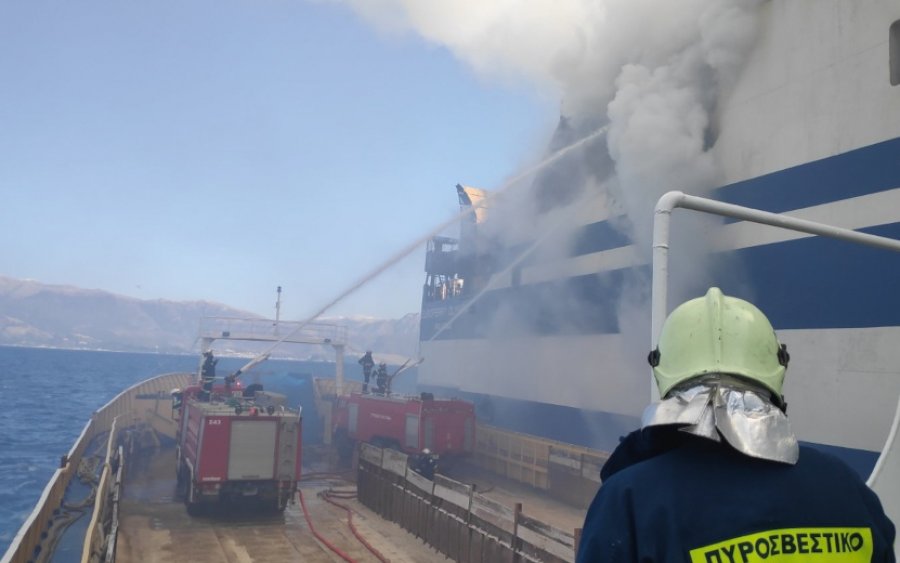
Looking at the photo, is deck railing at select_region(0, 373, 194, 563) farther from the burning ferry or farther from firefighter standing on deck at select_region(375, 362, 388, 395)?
the burning ferry

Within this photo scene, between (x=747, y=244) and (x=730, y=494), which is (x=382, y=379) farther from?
(x=730, y=494)

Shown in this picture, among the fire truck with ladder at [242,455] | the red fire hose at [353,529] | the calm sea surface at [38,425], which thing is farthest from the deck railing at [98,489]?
the red fire hose at [353,529]

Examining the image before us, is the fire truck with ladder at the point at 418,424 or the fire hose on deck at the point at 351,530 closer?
the fire hose on deck at the point at 351,530

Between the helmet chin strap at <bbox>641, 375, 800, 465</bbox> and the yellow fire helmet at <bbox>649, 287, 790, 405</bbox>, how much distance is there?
85mm

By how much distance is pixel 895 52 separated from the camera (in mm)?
12117

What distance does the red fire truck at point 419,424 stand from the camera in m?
18.9

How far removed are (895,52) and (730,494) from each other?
13.9 m

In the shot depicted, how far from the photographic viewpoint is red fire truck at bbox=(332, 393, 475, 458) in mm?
18875

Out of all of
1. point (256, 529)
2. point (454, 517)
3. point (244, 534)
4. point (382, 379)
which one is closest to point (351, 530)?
point (256, 529)

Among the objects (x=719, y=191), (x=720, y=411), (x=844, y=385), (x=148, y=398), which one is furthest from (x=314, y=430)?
(x=720, y=411)

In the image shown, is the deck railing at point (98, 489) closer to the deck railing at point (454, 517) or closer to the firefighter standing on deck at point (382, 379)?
the deck railing at point (454, 517)

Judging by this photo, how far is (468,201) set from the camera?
3553cm

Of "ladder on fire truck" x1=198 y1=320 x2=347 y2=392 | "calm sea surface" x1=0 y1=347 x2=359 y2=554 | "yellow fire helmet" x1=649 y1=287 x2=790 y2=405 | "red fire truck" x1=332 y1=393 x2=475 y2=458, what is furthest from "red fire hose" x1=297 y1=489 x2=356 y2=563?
"yellow fire helmet" x1=649 y1=287 x2=790 y2=405

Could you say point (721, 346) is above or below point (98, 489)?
above
